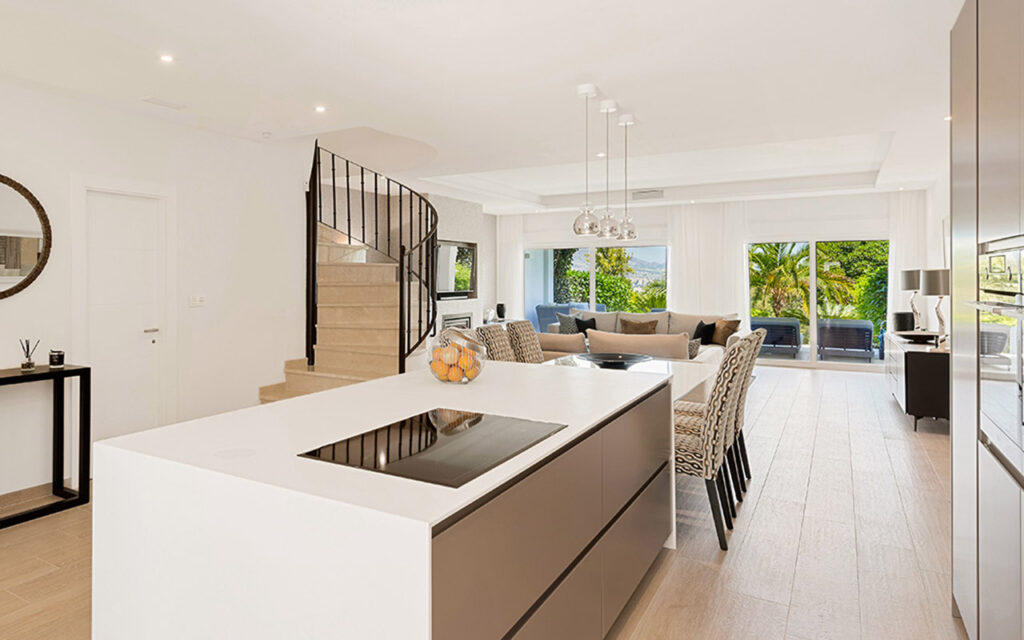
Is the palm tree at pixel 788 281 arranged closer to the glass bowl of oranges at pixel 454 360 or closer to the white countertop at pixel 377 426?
the white countertop at pixel 377 426

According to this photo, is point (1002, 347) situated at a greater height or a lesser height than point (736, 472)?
greater

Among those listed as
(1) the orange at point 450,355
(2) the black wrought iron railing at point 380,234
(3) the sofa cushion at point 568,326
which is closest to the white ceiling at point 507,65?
(2) the black wrought iron railing at point 380,234

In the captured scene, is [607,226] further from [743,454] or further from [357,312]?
[357,312]

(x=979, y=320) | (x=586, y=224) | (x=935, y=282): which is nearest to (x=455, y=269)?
(x=586, y=224)

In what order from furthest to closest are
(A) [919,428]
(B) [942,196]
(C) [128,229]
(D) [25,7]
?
(B) [942,196]
(A) [919,428]
(C) [128,229]
(D) [25,7]

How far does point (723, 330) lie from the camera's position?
784 cm

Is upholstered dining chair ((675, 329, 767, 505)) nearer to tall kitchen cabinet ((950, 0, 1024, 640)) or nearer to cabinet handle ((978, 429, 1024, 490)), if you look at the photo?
tall kitchen cabinet ((950, 0, 1024, 640))

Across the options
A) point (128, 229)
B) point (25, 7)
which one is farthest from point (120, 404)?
point (25, 7)

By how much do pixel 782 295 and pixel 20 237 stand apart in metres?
9.09

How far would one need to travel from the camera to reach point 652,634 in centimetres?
212

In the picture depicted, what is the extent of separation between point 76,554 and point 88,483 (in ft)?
3.16

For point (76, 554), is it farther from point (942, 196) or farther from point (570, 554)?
A: point (942, 196)

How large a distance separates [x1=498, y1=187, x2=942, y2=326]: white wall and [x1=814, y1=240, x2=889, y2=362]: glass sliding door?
0.58 feet

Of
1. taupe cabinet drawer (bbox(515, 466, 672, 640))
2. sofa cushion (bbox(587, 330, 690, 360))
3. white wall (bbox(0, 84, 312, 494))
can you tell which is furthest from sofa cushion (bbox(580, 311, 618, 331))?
taupe cabinet drawer (bbox(515, 466, 672, 640))
